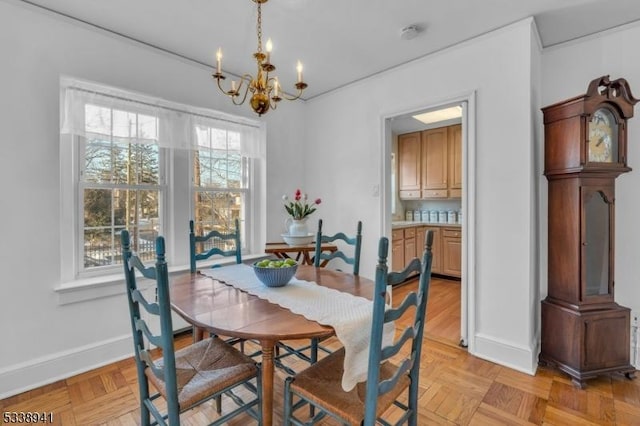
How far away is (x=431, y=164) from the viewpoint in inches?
196

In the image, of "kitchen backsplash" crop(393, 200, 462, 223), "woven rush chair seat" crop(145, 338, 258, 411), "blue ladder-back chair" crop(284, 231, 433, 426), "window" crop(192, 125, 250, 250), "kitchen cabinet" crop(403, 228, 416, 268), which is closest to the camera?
"blue ladder-back chair" crop(284, 231, 433, 426)

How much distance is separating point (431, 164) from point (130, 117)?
13.6 feet

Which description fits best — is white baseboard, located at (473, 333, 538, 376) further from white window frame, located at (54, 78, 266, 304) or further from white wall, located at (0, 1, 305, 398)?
white wall, located at (0, 1, 305, 398)

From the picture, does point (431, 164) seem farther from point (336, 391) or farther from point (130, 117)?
point (336, 391)

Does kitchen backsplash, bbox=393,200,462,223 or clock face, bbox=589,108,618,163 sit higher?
clock face, bbox=589,108,618,163

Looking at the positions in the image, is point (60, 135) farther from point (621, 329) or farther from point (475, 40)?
point (621, 329)

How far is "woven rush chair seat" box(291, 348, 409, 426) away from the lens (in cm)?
120

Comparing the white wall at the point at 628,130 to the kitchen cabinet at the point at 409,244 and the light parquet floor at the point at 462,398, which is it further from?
the kitchen cabinet at the point at 409,244

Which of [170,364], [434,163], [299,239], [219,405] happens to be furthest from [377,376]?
[434,163]

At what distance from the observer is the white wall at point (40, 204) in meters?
2.00

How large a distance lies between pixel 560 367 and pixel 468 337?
24.0 inches

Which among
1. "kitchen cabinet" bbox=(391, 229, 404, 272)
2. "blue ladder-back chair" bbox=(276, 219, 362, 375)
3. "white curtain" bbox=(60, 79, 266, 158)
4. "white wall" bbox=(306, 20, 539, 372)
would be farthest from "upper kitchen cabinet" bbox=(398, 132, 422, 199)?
"blue ladder-back chair" bbox=(276, 219, 362, 375)

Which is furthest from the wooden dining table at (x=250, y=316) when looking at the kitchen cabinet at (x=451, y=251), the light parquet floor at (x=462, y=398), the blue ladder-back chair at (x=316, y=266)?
the kitchen cabinet at (x=451, y=251)

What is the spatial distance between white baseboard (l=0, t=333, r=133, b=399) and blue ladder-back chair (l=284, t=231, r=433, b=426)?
1786 mm
